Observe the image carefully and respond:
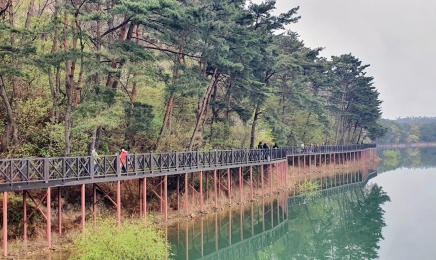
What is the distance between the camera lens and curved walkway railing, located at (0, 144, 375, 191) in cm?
1773

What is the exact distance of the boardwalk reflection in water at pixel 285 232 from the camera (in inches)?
938

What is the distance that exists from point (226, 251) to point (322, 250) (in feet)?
19.8

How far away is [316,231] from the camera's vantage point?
102 feet

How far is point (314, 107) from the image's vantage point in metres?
52.8

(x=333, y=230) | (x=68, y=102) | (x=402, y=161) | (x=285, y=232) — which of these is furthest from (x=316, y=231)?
(x=402, y=161)

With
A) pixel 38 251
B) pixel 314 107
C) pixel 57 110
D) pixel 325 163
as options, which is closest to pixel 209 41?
pixel 57 110

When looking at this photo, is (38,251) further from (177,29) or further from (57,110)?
(177,29)

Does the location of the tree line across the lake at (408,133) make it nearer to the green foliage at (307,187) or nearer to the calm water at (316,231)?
the green foliage at (307,187)

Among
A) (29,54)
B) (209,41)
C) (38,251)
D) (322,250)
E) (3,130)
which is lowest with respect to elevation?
(322,250)

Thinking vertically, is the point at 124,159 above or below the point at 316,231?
above

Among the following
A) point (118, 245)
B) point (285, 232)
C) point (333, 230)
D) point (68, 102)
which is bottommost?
point (333, 230)

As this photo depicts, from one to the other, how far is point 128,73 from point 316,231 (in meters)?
16.5

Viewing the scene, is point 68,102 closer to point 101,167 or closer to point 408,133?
point 101,167

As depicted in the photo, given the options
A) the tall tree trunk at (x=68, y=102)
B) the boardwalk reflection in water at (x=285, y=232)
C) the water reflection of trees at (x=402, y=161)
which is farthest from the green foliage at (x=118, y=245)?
the water reflection of trees at (x=402, y=161)
